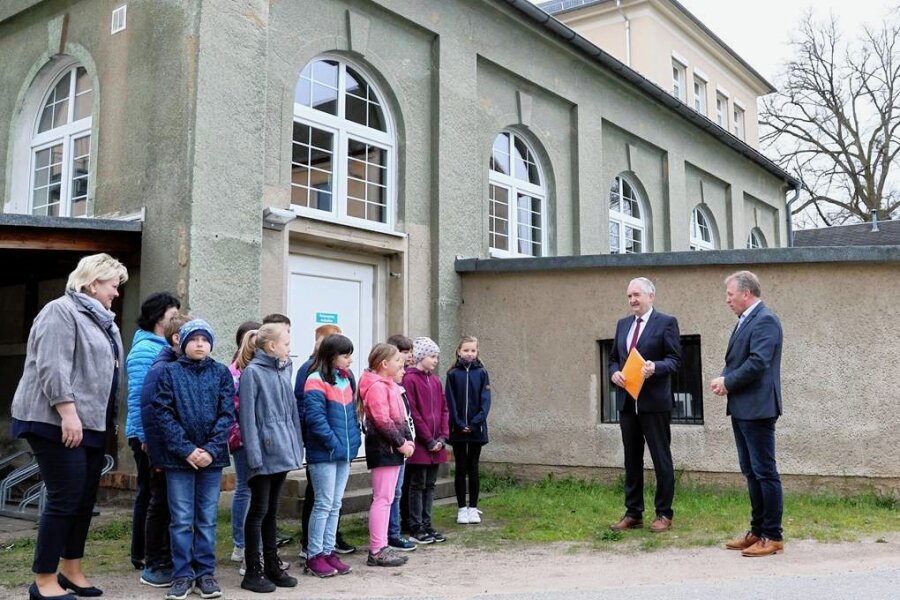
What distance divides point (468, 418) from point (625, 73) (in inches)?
364

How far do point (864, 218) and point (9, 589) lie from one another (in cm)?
3253

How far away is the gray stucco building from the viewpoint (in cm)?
817

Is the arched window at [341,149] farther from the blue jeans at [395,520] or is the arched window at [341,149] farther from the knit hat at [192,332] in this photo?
the knit hat at [192,332]

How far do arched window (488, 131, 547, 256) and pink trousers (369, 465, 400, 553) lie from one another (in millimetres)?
6590

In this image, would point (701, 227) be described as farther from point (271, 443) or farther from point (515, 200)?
point (271, 443)

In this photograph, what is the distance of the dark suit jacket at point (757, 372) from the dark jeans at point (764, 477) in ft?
0.32

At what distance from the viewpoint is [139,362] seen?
5.73 m

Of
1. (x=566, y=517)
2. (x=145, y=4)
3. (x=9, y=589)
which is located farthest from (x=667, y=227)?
(x=9, y=589)

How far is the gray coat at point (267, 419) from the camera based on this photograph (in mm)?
5305

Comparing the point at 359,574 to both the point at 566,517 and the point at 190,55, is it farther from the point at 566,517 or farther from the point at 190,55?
the point at 190,55

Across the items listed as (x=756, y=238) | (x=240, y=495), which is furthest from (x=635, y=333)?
(x=756, y=238)

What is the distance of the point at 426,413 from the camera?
275 inches

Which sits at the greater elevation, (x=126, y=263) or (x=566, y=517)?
(x=126, y=263)

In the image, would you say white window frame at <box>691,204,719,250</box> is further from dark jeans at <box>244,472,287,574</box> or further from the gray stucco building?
dark jeans at <box>244,472,287,574</box>
